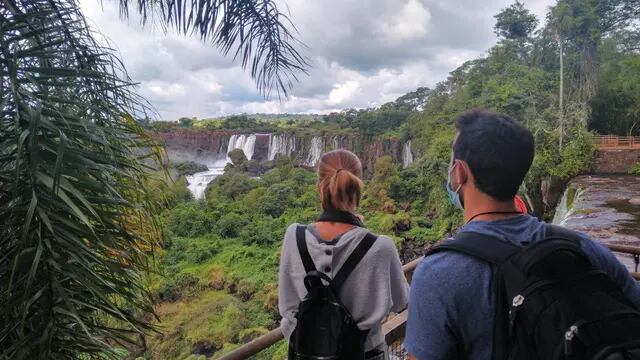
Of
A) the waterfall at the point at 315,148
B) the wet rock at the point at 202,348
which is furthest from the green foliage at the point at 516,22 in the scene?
the wet rock at the point at 202,348

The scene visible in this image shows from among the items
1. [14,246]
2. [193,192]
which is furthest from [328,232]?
[193,192]

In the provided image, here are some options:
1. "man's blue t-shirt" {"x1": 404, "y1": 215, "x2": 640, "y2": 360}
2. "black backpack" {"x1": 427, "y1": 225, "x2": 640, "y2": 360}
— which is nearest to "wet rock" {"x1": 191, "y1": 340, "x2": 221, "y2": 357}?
"man's blue t-shirt" {"x1": 404, "y1": 215, "x2": 640, "y2": 360}

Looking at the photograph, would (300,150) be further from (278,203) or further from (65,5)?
(65,5)

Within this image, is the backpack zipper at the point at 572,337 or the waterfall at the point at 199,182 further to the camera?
the waterfall at the point at 199,182

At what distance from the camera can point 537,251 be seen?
77 cm

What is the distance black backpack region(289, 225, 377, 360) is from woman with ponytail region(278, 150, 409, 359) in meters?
0.03

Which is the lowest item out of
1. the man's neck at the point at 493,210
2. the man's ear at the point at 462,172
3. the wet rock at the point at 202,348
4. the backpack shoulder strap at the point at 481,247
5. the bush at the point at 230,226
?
the wet rock at the point at 202,348

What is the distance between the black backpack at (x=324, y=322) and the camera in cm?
129

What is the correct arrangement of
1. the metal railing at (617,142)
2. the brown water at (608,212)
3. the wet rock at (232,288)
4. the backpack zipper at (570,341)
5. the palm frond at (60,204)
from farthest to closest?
the wet rock at (232,288), the metal railing at (617,142), the brown water at (608,212), the palm frond at (60,204), the backpack zipper at (570,341)

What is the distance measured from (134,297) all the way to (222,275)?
55.2 ft

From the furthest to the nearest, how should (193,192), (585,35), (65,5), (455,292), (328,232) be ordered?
(193,192)
(585,35)
(65,5)
(328,232)
(455,292)

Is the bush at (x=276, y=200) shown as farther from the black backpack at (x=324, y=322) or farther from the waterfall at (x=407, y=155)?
the black backpack at (x=324, y=322)

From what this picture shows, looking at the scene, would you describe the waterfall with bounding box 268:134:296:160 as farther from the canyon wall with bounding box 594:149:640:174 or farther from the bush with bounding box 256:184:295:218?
the canyon wall with bounding box 594:149:640:174

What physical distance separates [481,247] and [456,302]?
0.35 feet
